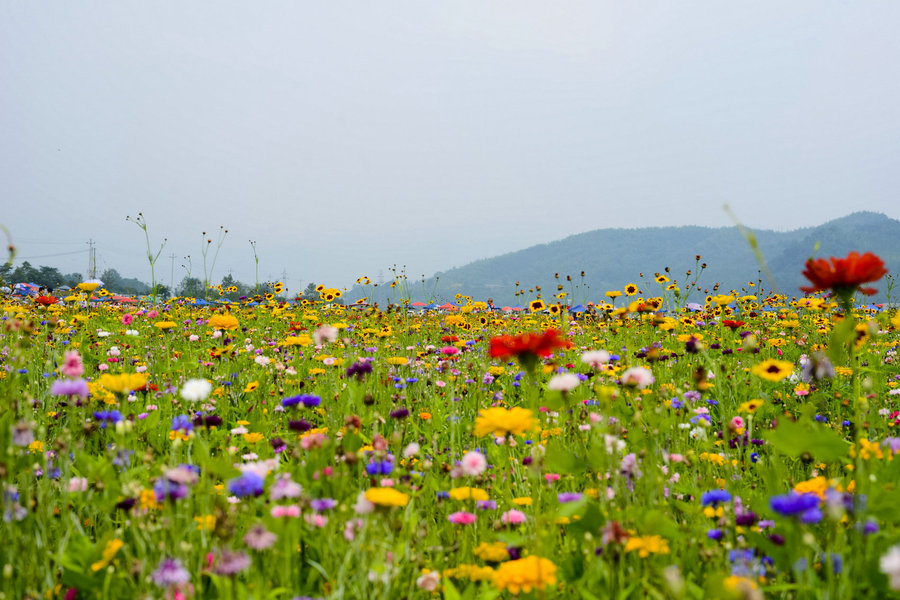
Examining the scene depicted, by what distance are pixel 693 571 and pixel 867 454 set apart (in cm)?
69

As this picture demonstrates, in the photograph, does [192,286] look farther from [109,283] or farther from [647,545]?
[109,283]

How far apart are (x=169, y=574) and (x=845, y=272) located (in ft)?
6.41

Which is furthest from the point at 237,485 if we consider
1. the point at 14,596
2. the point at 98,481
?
the point at 14,596

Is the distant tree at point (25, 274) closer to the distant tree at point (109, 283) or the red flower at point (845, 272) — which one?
the distant tree at point (109, 283)

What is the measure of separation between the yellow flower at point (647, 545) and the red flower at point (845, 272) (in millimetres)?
885

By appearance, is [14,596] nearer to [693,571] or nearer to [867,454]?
[693,571]

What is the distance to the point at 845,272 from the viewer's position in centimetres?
144

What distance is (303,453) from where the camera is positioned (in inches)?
85.1

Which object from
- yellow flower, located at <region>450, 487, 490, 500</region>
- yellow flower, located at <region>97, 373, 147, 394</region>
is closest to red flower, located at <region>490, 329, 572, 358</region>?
yellow flower, located at <region>450, 487, 490, 500</region>

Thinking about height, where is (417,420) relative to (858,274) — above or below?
below

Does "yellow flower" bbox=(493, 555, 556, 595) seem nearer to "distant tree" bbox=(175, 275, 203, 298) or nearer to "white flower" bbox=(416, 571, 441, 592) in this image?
"white flower" bbox=(416, 571, 441, 592)

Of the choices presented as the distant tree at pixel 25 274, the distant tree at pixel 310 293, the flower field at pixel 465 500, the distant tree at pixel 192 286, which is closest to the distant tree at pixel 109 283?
the distant tree at pixel 25 274

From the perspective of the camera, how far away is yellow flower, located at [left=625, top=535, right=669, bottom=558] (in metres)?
1.29

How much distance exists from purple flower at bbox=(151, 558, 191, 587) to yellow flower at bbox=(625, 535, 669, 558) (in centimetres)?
107
